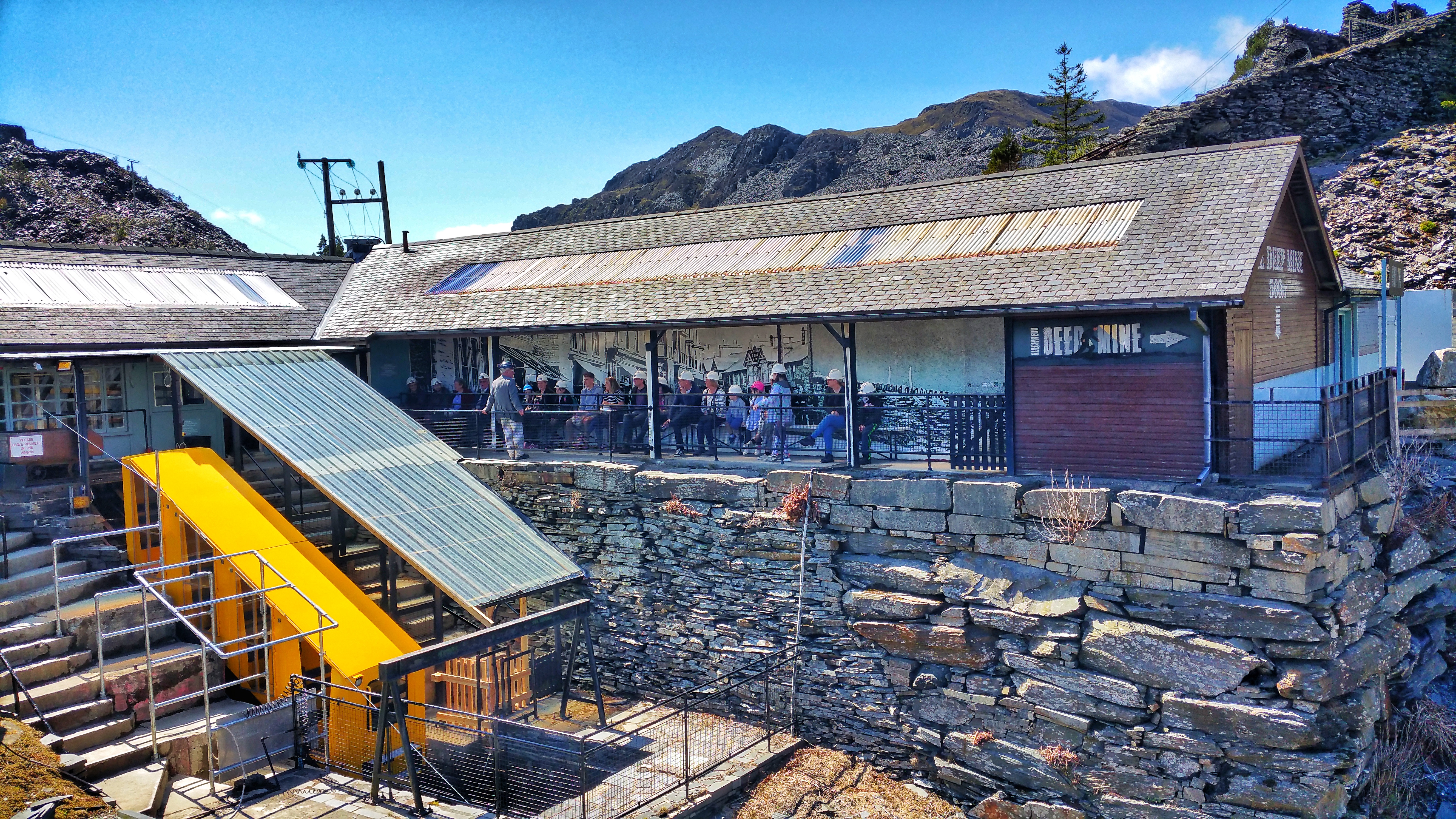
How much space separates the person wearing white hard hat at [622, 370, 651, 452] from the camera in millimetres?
15500

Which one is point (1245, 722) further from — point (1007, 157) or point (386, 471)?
point (1007, 157)

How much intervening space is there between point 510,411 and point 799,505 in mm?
5641

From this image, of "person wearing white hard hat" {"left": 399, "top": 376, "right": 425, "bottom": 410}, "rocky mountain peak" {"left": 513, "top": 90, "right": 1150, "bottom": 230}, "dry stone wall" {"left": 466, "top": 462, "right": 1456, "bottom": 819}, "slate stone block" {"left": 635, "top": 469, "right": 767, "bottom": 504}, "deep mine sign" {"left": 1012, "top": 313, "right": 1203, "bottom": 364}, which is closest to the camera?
"dry stone wall" {"left": 466, "top": 462, "right": 1456, "bottom": 819}

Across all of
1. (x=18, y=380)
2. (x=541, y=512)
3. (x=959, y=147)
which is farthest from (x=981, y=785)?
(x=959, y=147)

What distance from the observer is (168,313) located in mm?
16109

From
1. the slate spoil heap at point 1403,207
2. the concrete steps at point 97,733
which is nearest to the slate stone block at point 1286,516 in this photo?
the concrete steps at point 97,733

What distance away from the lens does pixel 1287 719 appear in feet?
30.9

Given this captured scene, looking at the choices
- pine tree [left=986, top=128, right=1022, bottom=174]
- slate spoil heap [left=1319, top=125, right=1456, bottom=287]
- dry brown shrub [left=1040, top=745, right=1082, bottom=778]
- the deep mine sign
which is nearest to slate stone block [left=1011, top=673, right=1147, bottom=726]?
dry brown shrub [left=1040, top=745, right=1082, bottom=778]

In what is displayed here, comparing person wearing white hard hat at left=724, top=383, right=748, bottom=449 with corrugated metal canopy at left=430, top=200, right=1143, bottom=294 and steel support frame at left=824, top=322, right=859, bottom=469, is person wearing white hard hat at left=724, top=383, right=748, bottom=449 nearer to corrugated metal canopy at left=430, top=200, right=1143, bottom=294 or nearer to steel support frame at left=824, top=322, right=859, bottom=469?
steel support frame at left=824, top=322, right=859, bottom=469

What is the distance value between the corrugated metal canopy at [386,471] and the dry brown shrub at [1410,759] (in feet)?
33.7

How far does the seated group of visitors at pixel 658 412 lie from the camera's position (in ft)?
45.8

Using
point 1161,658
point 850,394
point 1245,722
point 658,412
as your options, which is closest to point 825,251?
point 850,394

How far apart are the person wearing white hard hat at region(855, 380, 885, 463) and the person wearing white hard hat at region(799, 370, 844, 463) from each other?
0.89 feet

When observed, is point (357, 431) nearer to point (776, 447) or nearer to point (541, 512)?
point (541, 512)
